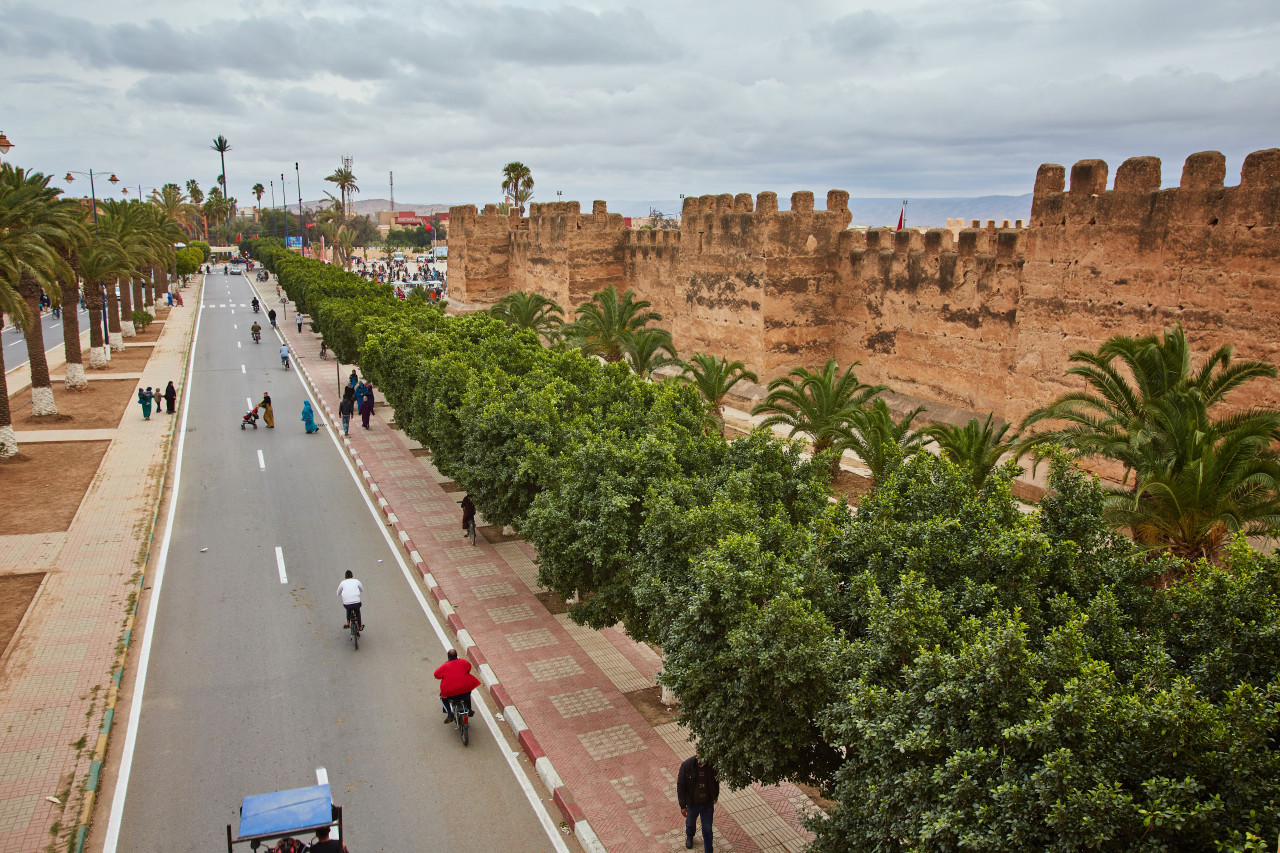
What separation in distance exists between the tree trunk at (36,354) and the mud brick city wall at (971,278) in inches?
775

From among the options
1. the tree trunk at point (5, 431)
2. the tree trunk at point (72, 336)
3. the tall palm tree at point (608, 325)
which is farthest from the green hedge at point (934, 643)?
the tree trunk at point (72, 336)

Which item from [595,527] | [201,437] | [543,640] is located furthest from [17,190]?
[595,527]

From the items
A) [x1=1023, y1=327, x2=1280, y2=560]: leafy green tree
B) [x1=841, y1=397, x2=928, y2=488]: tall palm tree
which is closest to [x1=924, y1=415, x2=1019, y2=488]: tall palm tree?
[x1=841, y1=397, x2=928, y2=488]: tall palm tree

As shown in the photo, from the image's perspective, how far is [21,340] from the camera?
5003cm

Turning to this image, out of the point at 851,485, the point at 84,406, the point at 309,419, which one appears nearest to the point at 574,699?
the point at 851,485

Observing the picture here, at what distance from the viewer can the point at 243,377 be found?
129 ft

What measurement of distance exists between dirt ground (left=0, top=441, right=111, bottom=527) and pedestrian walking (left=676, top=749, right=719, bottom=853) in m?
16.4

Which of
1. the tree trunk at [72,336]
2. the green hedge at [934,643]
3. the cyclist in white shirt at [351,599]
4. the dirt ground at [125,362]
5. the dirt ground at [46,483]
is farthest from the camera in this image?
the dirt ground at [125,362]

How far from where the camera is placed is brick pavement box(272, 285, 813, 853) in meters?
10.2

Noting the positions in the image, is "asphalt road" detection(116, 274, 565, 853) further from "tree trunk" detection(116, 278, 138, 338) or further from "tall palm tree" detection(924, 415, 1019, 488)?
"tree trunk" detection(116, 278, 138, 338)

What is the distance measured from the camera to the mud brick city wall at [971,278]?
15.8 metres

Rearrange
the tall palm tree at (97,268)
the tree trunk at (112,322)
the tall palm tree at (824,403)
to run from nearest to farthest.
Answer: the tall palm tree at (824,403) < the tall palm tree at (97,268) < the tree trunk at (112,322)

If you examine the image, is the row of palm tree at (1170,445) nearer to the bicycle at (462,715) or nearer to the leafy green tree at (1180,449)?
the leafy green tree at (1180,449)

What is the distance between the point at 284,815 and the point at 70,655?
7827 mm
